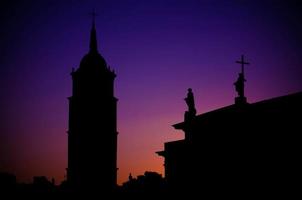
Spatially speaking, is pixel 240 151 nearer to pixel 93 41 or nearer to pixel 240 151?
pixel 240 151

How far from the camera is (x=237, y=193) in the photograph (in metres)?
31.9

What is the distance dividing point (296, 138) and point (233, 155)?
5.33 meters

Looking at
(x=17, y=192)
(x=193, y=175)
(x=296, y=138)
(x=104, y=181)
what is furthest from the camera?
(x=17, y=192)

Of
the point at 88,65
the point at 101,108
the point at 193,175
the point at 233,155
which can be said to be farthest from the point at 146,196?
the point at 88,65

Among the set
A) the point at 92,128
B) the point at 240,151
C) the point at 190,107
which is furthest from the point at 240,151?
the point at 92,128

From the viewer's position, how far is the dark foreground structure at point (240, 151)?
29.7 metres

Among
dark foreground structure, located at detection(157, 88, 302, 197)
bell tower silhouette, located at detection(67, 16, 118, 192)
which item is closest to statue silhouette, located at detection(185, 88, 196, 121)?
dark foreground structure, located at detection(157, 88, 302, 197)

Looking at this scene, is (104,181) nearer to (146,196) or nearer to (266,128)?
(146,196)

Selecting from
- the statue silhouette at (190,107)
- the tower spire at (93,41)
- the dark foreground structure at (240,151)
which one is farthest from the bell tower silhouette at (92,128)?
the statue silhouette at (190,107)

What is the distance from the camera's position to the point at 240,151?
32.7 meters

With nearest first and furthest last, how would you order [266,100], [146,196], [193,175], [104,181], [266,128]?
[266,128] → [266,100] → [193,175] → [146,196] → [104,181]

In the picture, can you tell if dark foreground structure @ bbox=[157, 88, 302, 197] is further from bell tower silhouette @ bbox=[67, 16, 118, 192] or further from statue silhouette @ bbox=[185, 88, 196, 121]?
bell tower silhouette @ bbox=[67, 16, 118, 192]

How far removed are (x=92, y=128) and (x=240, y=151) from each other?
37.4 metres

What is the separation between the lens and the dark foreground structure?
2966cm
